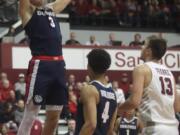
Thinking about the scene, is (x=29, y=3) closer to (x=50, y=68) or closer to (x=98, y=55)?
(x=50, y=68)

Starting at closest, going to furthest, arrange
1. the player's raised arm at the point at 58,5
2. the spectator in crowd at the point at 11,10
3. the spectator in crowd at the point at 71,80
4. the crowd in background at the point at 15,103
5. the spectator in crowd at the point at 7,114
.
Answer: the player's raised arm at the point at 58,5
the crowd in background at the point at 15,103
the spectator in crowd at the point at 7,114
the spectator in crowd at the point at 71,80
the spectator in crowd at the point at 11,10

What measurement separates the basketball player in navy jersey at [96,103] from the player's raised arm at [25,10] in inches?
49.5

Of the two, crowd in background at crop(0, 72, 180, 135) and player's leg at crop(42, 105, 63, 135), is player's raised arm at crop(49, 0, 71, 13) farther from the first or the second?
crowd in background at crop(0, 72, 180, 135)

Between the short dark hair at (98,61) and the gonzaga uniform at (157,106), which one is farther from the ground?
the short dark hair at (98,61)

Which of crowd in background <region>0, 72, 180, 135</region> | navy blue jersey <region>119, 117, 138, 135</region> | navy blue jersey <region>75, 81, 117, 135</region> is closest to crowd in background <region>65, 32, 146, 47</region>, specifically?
crowd in background <region>0, 72, 180, 135</region>

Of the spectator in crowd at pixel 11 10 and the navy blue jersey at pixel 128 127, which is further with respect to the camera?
the spectator in crowd at pixel 11 10

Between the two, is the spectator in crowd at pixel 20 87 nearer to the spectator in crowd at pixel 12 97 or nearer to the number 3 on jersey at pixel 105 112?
the spectator in crowd at pixel 12 97

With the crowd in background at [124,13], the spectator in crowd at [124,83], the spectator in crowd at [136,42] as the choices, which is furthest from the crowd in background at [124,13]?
the spectator in crowd at [124,83]

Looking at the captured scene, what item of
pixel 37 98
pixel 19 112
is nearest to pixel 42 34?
pixel 37 98

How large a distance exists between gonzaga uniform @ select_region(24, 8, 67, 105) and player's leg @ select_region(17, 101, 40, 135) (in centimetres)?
9

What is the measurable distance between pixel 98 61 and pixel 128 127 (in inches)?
266

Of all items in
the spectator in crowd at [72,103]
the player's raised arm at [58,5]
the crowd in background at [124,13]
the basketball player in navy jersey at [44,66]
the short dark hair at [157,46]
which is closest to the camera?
the short dark hair at [157,46]

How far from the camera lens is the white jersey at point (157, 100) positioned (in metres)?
6.64

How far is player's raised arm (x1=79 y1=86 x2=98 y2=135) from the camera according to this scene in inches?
248
